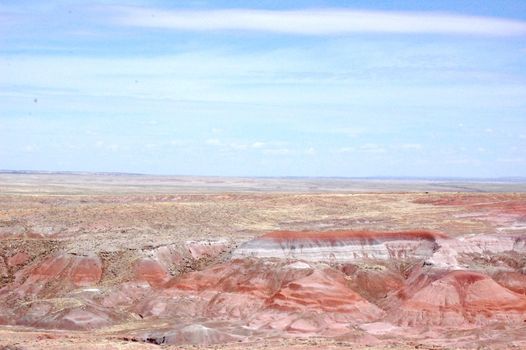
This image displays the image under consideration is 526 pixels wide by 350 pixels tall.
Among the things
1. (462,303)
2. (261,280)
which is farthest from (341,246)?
(462,303)

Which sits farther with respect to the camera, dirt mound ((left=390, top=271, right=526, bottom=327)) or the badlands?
dirt mound ((left=390, top=271, right=526, bottom=327))

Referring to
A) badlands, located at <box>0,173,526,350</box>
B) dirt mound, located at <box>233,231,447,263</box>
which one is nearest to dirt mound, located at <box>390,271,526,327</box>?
badlands, located at <box>0,173,526,350</box>

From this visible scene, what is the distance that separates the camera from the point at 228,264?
323 feet

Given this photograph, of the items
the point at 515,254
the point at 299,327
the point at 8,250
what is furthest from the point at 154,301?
the point at 515,254

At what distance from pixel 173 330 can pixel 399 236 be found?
33398 millimetres

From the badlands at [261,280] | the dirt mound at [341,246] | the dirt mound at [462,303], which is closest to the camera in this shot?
the badlands at [261,280]

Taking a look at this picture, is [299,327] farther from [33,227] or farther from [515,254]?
[33,227]

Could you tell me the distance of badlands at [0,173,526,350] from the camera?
80.0m

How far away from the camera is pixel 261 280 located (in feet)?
308

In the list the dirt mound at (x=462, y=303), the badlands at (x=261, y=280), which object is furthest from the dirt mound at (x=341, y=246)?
the dirt mound at (x=462, y=303)

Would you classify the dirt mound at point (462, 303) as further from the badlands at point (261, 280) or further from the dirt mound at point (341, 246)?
the dirt mound at point (341, 246)

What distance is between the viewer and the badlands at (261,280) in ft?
262

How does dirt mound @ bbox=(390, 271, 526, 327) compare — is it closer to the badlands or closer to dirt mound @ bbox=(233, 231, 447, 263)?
the badlands

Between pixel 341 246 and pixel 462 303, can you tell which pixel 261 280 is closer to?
pixel 341 246
